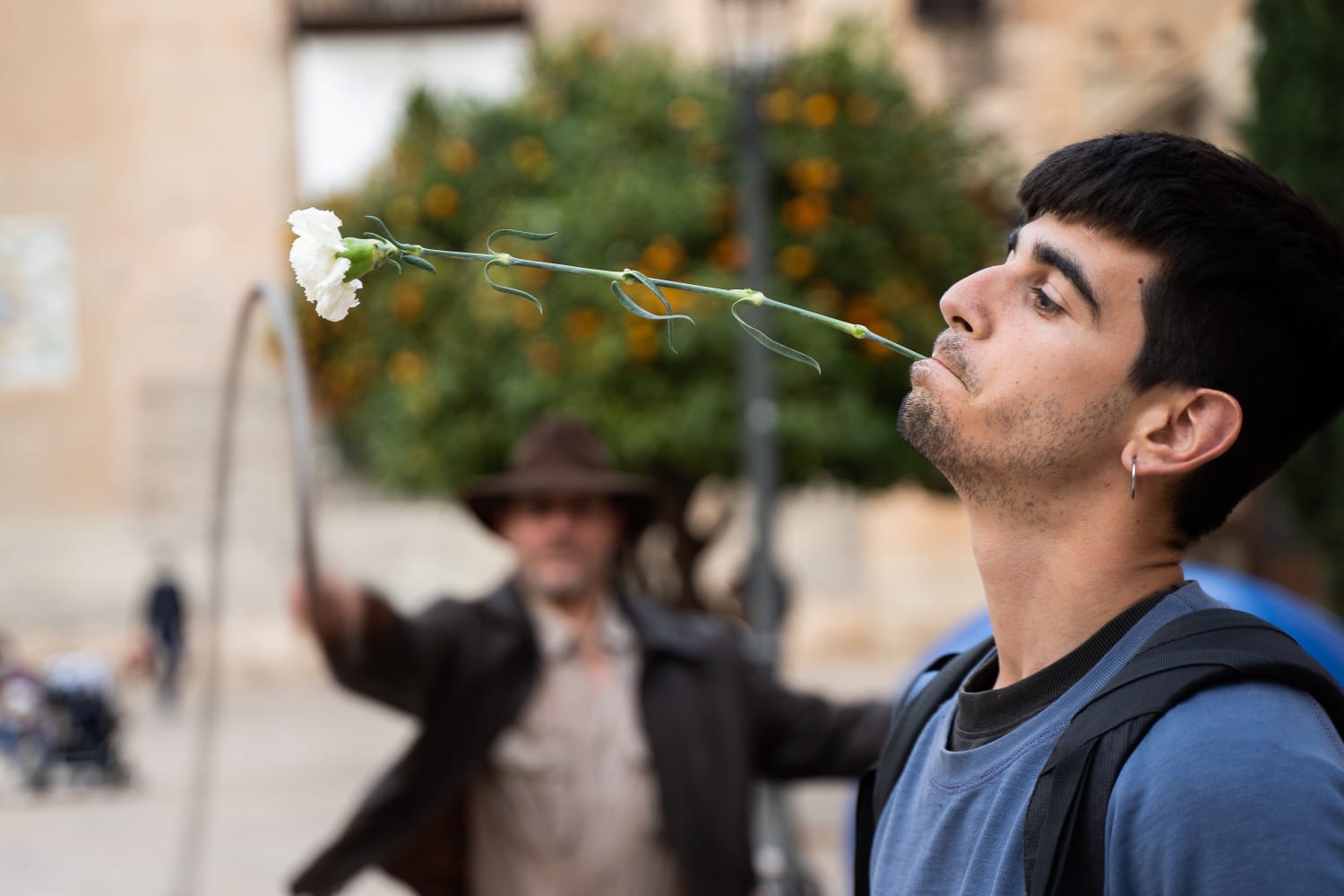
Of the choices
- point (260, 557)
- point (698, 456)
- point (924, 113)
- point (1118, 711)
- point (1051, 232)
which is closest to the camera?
point (1118, 711)

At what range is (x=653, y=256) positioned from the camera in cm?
721

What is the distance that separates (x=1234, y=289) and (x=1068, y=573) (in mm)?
315

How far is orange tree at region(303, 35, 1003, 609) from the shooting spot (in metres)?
7.27

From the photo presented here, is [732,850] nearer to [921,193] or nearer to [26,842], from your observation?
[921,193]

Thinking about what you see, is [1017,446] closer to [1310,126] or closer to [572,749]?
[572,749]

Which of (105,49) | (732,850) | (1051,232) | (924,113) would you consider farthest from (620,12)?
(1051,232)

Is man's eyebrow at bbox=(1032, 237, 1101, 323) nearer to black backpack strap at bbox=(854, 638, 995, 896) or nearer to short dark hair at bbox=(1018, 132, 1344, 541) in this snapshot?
short dark hair at bbox=(1018, 132, 1344, 541)

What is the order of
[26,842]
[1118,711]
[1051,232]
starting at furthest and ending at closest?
[26,842], [1051,232], [1118,711]

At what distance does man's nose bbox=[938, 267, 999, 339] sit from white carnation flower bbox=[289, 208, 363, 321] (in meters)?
0.59

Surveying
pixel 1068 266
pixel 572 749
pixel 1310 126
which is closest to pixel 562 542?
pixel 572 749

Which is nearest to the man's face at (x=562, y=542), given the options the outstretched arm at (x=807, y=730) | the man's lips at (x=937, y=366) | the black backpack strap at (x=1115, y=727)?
the outstretched arm at (x=807, y=730)

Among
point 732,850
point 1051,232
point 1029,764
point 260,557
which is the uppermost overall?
point 1051,232

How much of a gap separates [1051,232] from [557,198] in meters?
6.05

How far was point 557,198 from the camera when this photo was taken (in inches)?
298
